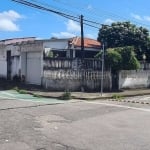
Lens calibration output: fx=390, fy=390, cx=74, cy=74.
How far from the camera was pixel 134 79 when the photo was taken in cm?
2600

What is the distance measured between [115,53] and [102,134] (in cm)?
1369

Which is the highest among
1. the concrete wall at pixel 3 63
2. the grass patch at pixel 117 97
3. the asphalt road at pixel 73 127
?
the concrete wall at pixel 3 63

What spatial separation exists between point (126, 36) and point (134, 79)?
10076 millimetres

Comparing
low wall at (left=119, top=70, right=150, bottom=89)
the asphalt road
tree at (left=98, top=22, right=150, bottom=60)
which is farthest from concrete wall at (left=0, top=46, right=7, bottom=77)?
the asphalt road

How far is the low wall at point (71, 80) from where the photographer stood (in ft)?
74.4

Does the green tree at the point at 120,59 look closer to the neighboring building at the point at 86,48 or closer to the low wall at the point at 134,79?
the low wall at the point at 134,79

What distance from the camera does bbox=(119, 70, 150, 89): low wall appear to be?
24734 millimetres

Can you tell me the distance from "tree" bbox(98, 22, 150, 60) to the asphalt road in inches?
720

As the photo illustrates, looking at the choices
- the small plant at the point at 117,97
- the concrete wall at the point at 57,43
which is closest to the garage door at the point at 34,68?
the small plant at the point at 117,97

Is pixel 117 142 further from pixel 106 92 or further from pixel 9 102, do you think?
pixel 106 92

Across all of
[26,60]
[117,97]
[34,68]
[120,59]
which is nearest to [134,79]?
[120,59]

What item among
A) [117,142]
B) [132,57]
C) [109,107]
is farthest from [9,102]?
[132,57]

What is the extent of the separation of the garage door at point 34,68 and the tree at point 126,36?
11530mm

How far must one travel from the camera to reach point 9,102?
16766mm
